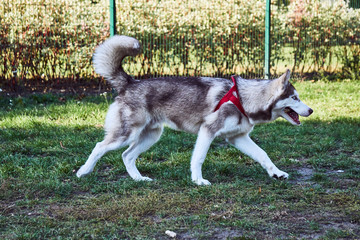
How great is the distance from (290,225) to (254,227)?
0.90 ft

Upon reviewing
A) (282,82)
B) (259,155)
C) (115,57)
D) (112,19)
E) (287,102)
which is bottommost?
(259,155)

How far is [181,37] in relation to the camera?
1000 cm

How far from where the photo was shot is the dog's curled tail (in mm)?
4773

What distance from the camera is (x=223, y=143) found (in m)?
6.42

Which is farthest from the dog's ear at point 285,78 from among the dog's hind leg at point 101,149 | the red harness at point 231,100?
the dog's hind leg at point 101,149

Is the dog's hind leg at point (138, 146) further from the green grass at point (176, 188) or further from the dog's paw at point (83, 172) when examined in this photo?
the dog's paw at point (83, 172)

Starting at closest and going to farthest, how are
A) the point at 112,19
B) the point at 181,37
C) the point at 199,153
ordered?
the point at 199,153 → the point at 112,19 → the point at 181,37

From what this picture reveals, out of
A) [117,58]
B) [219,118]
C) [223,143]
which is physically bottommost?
[223,143]

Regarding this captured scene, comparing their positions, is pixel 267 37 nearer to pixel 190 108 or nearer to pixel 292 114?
pixel 292 114

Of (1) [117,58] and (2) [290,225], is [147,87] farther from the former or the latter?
(2) [290,225]

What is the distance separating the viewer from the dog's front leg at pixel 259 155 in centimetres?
473

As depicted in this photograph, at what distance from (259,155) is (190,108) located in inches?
33.7

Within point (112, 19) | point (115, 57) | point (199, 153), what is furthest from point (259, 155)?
point (112, 19)

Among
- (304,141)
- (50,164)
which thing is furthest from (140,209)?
(304,141)
